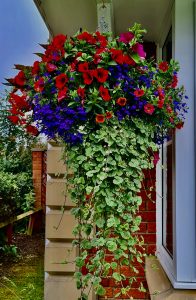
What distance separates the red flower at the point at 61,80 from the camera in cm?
171

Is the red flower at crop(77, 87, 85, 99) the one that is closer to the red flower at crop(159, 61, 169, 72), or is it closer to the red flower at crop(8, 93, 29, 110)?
the red flower at crop(8, 93, 29, 110)

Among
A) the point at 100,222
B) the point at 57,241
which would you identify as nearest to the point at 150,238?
the point at 57,241

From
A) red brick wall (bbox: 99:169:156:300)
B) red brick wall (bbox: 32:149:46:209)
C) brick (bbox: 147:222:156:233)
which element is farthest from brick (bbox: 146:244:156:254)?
red brick wall (bbox: 32:149:46:209)

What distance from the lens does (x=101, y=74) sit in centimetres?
170

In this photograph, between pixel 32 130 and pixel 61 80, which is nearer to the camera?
pixel 61 80

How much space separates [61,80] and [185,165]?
0.81 meters

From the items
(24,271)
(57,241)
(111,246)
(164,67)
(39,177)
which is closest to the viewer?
(111,246)

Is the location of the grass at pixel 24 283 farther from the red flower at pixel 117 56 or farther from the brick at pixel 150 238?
the red flower at pixel 117 56

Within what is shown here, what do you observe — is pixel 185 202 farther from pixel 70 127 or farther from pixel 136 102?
pixel 70 127

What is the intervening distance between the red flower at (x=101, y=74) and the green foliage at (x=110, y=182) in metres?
0.19

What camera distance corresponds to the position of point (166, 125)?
191 centimetres

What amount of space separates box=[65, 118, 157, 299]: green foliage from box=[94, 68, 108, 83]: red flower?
0.19 metres

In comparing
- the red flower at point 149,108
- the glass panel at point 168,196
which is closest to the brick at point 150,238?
the glass panel at point 168,196

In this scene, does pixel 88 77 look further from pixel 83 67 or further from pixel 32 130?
pixel 32 130
